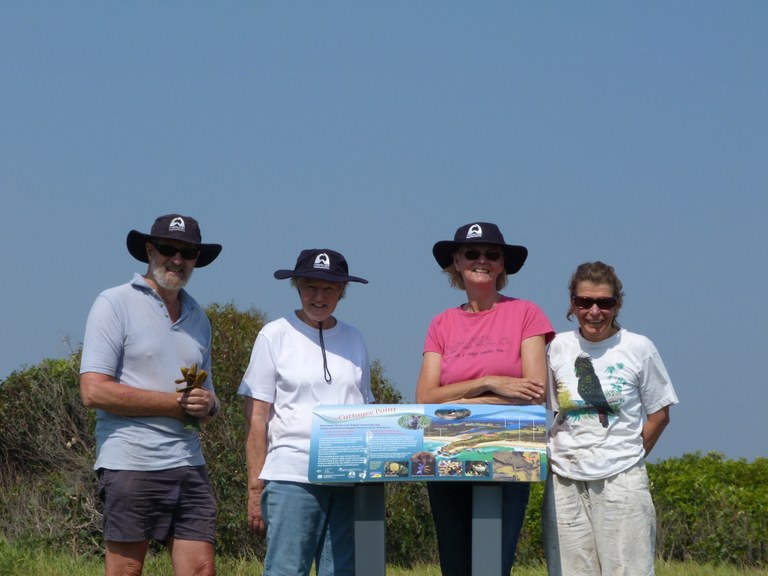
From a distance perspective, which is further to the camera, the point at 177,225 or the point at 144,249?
the point at 144,249

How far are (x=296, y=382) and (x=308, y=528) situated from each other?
731 millimetres

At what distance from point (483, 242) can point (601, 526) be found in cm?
158

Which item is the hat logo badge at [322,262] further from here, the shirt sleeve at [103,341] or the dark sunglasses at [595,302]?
the dark sunglasses at [595,302]

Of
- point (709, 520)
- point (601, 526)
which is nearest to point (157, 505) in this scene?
point (601, 526)

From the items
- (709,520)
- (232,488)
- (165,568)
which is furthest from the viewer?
(709,520)

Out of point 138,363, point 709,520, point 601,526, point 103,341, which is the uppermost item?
point 103,341

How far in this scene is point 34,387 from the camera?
10961 mm

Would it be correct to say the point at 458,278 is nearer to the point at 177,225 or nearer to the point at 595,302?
the point at 595,302

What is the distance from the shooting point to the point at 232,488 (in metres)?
9.23

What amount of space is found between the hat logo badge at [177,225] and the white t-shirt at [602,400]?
2.08m

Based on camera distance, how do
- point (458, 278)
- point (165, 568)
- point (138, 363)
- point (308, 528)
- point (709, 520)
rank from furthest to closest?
point (709, 520) → point (165, 568) → point (458, 278) → point (138, 363) → point (308, 528)

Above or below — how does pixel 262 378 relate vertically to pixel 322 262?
below

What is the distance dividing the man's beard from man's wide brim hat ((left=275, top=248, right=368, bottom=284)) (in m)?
0.53

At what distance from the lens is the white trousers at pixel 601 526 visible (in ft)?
18.3
